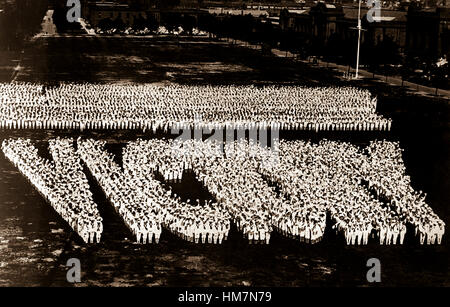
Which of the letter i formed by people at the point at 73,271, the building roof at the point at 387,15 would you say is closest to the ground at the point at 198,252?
the letter i formed by people at the point at 73,271

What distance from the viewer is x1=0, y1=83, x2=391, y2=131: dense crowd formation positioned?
49.6 meters

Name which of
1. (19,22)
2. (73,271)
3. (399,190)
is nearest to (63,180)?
(73,271)

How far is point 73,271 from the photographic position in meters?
25.7

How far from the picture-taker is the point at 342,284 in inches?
999

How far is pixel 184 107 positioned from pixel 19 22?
311ft

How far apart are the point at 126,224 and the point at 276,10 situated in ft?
524

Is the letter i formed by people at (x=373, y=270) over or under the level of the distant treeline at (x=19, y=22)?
under

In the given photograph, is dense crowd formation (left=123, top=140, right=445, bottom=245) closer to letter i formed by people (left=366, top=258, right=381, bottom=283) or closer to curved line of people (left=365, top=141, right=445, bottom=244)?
curved line of people (left=365, top=141, right=445, bottom=244)

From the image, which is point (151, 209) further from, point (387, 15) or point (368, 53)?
point (387, 15)

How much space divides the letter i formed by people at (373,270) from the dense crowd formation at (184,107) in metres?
23.2

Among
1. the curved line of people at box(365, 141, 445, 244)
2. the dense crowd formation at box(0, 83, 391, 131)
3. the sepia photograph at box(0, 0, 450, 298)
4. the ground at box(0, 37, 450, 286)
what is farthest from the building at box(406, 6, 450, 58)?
the curved line of people at box(365, 141, 445, 244)

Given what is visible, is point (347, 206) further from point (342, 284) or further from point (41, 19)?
point (41, 19)

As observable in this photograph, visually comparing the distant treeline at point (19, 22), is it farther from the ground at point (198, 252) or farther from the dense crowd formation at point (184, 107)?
the ground at point (198, 252)

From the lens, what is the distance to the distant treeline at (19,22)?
109 meters
